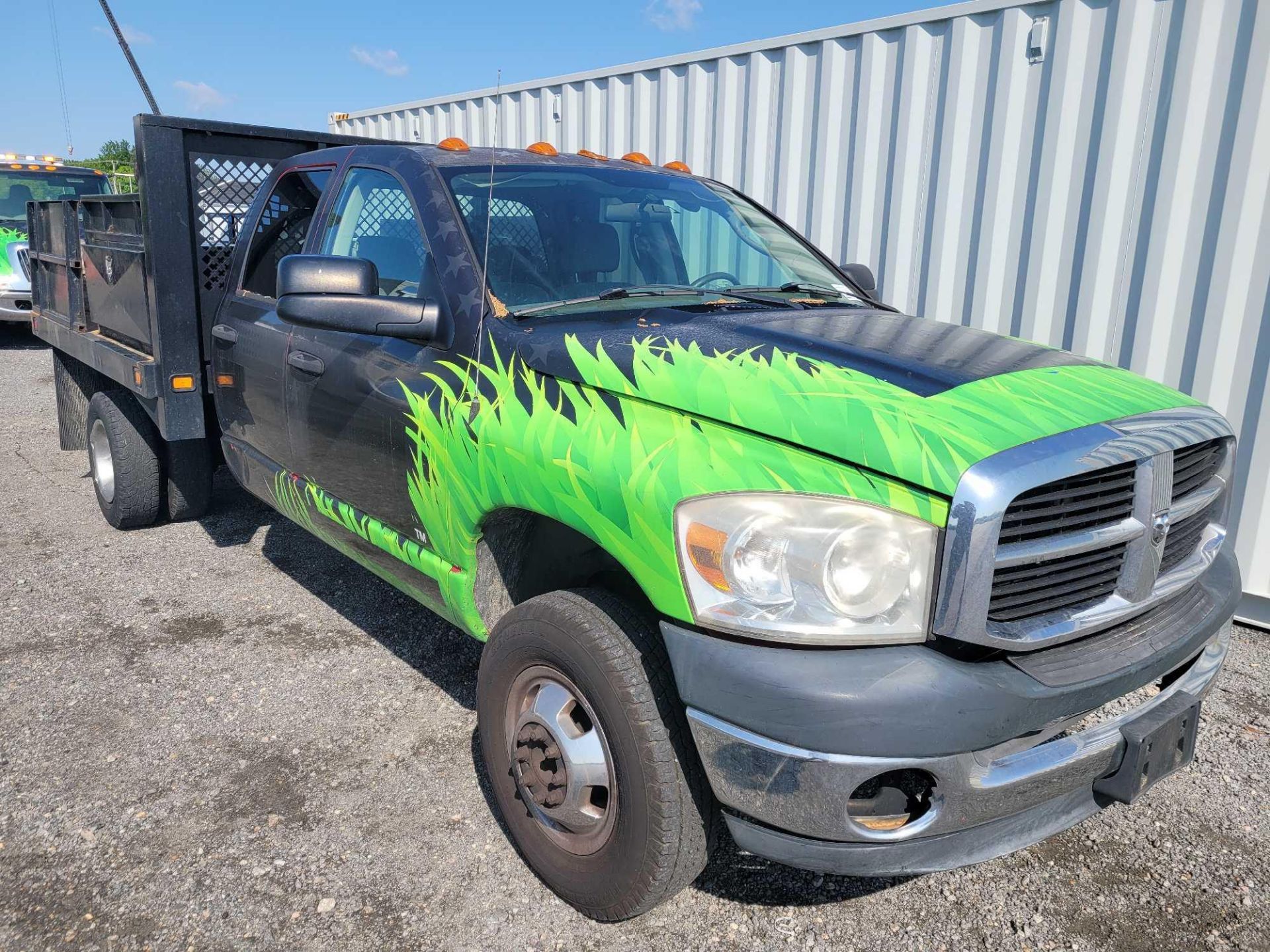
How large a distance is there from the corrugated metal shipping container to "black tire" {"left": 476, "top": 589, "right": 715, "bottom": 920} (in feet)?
12.3

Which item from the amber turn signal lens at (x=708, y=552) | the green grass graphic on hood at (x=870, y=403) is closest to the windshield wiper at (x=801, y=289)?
the green grass graphic on hood at (x=870, y=403)

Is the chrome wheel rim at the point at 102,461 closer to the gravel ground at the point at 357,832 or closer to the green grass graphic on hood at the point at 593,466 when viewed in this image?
the gravel ground at the point at 357,832

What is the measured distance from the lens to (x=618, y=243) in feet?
10.4

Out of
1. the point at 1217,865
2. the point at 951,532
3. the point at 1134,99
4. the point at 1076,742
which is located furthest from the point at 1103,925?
the point at 1134,99

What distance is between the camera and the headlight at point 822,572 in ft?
6.12

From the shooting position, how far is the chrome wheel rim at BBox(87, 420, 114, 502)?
18.1 ft

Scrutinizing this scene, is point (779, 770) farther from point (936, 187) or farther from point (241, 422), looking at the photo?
point (936, 187)

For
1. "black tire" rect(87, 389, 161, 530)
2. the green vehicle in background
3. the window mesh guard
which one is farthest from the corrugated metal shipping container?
the green vehicle in background

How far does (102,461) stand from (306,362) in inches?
118

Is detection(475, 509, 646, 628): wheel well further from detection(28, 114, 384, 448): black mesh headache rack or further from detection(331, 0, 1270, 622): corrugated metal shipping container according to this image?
detection(331, 0, 1270, 622): corrugated metal shipping container

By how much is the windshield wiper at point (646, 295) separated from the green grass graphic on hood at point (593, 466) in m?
0.27

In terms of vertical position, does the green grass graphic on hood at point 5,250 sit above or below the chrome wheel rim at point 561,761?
above

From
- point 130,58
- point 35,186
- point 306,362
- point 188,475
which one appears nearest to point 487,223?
point 306,362

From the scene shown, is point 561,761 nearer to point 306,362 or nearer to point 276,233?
point 306,362
